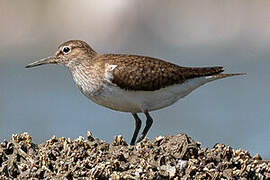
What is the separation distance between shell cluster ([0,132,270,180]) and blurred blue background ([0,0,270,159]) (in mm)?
6150

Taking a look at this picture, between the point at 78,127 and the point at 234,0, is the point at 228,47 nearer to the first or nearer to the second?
the point at 234,0

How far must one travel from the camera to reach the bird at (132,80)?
1263 centimetres

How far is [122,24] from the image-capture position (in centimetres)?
2728

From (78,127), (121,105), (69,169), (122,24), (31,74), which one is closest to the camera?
(69,169)

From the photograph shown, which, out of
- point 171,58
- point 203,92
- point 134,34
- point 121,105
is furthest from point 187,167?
point 134,34

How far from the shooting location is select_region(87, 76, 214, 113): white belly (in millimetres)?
12547

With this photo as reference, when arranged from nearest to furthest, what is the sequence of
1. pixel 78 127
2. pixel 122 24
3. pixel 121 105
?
pixel 121 105, pixel 78 127, pixel 122 24

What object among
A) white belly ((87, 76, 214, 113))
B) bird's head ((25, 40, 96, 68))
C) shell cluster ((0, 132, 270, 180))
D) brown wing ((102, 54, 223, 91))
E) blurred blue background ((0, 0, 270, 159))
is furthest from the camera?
blurred blue background ((0, 0, 270, 159))

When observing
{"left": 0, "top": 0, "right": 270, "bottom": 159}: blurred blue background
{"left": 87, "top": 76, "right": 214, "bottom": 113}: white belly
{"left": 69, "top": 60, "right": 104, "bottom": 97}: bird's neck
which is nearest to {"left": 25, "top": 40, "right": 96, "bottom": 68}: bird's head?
{"left": 69, "top": 60, "right": 104, "bottom": 97}: bird's neck

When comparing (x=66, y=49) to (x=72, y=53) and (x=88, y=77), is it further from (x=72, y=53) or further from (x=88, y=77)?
(x=88, y=77)

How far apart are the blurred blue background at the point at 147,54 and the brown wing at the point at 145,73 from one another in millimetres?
3684

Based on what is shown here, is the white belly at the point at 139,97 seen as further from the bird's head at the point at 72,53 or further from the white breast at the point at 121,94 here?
the bird's head at the point at 72,53

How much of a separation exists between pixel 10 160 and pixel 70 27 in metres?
18.8

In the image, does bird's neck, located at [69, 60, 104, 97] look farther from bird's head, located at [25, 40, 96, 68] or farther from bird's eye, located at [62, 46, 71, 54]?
bird's eye, located at [62, 46, 71, 54]
